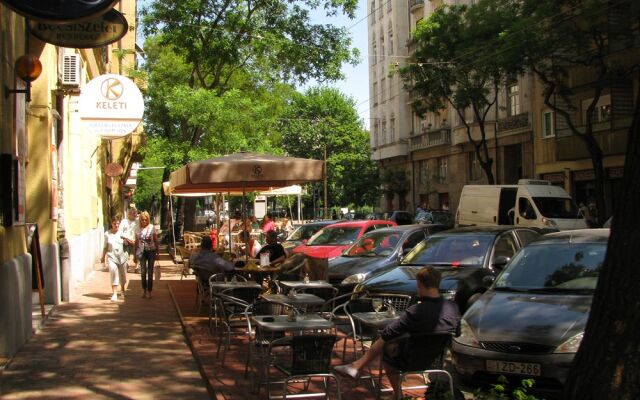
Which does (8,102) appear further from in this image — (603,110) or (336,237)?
(603,110)

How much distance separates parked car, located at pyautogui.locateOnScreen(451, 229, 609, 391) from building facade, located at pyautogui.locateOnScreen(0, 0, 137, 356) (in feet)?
16.7

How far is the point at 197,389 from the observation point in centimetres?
739

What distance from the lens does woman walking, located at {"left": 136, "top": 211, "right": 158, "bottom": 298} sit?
14305 millimetres

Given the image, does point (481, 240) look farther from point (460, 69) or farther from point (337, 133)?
point (337, 133)

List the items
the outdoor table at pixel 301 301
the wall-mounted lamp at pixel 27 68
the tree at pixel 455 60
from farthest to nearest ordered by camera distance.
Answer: the tree at pixel 455 60, the wall-mounted lamp at pixel 27 68, the outdoor table at pixel 301 301

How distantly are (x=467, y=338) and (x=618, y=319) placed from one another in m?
3.49

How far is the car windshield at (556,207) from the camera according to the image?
24.5m

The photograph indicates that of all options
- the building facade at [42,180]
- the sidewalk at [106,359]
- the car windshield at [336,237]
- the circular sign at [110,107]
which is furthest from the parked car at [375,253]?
the circular sign at [110,107]

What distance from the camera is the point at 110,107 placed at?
1573 centimetres

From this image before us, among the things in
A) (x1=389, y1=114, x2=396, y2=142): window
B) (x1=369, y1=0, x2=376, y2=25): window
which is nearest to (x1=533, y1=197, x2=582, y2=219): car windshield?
(x1=389, y1=114, x2=396, y2=142): window

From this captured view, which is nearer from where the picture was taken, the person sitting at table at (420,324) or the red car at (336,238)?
the person sitting at table at (420,324)

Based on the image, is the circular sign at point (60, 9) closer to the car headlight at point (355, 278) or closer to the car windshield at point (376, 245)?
the car headlight at point (355, 278)

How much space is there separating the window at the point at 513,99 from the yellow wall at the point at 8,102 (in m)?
31.4

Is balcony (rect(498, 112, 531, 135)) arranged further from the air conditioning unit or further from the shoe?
the shoe
